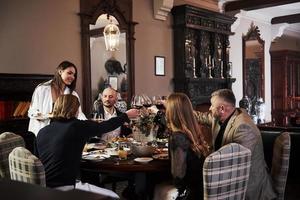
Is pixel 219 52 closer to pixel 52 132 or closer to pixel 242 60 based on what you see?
pixel 242 60

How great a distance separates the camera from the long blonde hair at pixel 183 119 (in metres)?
2.37

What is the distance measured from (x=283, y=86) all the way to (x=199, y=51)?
3997 mm

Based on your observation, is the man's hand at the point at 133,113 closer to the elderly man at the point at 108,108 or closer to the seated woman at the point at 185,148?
the seated woman at the point at 185,148

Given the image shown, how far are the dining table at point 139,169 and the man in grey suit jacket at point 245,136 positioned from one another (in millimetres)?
472

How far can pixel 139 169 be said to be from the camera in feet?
7.79

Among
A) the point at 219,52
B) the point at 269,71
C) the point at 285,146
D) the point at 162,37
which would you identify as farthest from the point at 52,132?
the point at 269,71

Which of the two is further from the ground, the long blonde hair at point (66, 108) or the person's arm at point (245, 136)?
the long blonde hair at point (66, 108)

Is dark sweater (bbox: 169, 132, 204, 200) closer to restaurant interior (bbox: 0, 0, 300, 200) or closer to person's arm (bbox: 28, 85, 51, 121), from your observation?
restaurant interior (bbox: 0, 0, 300, 200)

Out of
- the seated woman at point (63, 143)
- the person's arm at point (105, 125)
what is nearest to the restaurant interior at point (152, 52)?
the person's arm at point (105, 125)

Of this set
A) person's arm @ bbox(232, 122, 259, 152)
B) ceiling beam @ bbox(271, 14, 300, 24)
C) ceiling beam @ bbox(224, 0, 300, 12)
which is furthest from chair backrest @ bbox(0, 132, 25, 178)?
ceiling beam @ bbox(271, 14, 300, 24)

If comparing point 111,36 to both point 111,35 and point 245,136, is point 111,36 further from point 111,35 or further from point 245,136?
point 245,136

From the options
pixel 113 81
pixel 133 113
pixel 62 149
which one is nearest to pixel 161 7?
pixel 113 81

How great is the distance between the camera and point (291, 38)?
36.1ft

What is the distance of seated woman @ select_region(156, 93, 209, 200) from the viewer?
2.31 m
